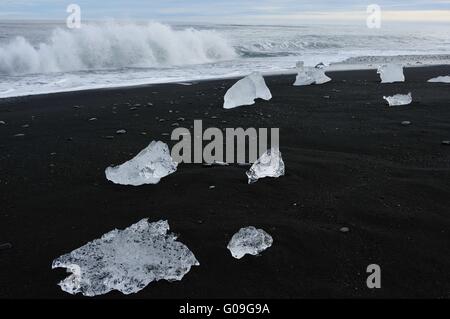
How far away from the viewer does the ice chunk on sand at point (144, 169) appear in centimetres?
343

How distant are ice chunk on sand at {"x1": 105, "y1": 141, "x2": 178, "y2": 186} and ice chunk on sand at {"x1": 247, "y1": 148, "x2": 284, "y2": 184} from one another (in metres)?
0.70

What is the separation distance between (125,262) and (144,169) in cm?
124

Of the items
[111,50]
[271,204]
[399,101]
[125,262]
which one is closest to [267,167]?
[271,204]

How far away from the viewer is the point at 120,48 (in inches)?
600

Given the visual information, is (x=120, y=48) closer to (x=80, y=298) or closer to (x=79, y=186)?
(x=79, y=186)

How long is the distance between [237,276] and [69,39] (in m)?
14.5

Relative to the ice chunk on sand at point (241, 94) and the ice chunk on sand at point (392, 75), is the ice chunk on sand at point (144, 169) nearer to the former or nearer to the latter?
the ice chunk on sand at point (241, 94)

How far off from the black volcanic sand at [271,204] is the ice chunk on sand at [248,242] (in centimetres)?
5

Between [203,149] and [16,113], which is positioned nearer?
[203,149]

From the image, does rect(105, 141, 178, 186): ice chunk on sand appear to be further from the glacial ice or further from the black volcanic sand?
the glacial ice

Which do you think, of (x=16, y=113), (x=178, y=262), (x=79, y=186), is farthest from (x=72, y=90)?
(x=178, y=262)

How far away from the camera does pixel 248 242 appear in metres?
2.48

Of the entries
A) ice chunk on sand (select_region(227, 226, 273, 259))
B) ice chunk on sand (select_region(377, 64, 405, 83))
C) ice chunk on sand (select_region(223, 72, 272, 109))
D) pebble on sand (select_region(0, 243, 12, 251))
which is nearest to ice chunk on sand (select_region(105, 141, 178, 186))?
pebble on sand (select_region(0, 243, 12, 251))

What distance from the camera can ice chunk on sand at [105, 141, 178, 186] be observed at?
3.43 metres
